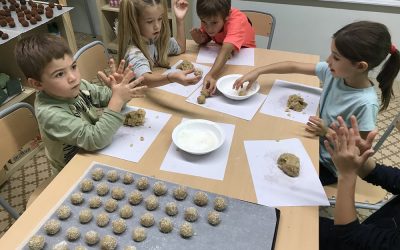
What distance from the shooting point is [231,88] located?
5.19 feet

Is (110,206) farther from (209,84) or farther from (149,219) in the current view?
(209,84)

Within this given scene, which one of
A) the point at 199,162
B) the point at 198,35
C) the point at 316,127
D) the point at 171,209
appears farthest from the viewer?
the point at 198,35

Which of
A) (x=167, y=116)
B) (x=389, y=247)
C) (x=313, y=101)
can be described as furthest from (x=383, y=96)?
(x=167, y=116)

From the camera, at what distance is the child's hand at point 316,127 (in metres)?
1.24

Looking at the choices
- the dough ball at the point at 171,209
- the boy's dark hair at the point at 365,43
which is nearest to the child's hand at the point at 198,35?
the boy's dark hair at the point at 365,43

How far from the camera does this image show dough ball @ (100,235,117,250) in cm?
83

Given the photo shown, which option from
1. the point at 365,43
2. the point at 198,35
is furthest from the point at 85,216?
the point at 198,35

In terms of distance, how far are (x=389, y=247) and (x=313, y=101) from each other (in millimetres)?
779

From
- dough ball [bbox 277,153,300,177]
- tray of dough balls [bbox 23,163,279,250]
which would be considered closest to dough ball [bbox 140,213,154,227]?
tray of dough balls [bbox 23,163,279,250]

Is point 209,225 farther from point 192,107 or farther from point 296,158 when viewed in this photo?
point 192,107

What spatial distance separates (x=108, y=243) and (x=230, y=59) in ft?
4.39

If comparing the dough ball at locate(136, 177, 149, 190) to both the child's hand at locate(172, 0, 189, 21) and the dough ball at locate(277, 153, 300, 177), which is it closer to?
the dough ball at locate(277, 153, 300, 177)

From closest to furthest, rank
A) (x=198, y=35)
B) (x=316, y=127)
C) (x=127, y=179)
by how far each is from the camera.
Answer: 1. (x=127, y=179)
2. (x=316, y=127)
3. (x=198, y=35)

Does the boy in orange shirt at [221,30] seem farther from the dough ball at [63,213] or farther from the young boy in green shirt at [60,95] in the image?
the dough ball at [63,213]
